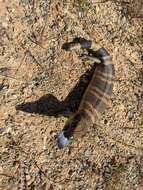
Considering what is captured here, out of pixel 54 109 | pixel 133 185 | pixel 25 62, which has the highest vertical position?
pixel 25 62

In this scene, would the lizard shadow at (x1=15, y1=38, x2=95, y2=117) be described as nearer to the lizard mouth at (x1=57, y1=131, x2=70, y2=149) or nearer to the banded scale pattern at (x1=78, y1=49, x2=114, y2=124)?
the banded scale pattern at (x1=78, y1=49, x2=114, y2=124)

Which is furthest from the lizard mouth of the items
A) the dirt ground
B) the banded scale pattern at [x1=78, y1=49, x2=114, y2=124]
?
the banded scale pattern at [x1=78, y1=49, x2=114, y2=124]

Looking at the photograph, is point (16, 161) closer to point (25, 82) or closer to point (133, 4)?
point (25, 82)

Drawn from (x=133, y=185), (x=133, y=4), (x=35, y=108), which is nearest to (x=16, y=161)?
(x=35, y=108)

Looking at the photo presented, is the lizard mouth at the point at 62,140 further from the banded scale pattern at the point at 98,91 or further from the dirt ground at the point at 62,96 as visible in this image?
the banded scale pattern at the point at 98,91

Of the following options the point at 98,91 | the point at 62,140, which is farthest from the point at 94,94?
the point at 62,140

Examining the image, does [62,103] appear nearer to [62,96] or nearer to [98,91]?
[62,96]
